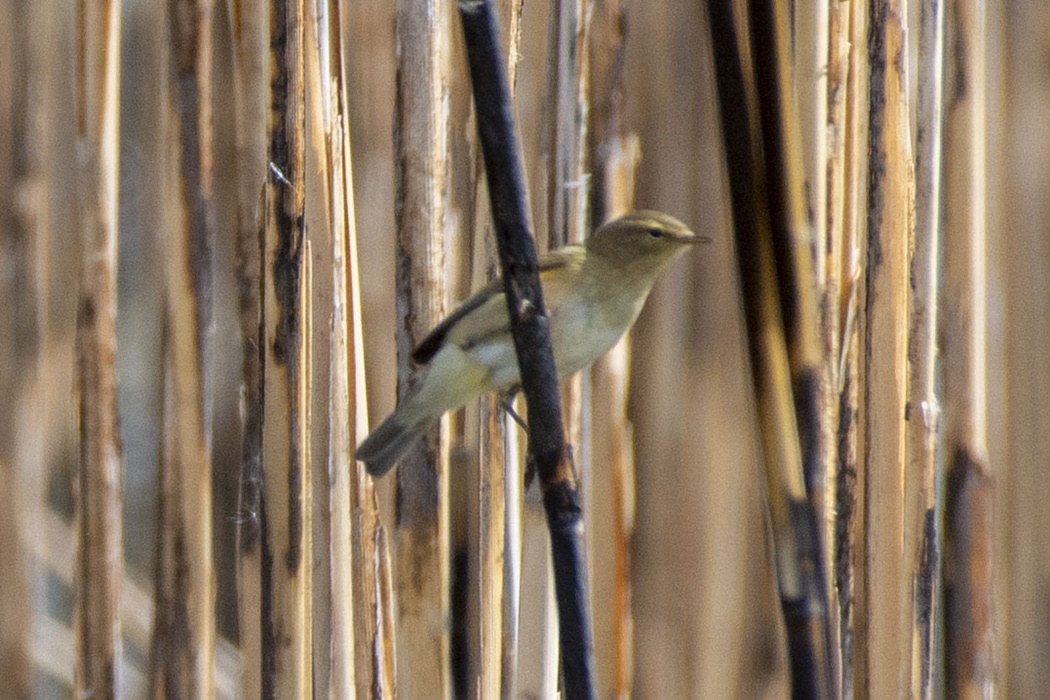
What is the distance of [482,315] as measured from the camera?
1062 mm

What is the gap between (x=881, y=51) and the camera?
109cm

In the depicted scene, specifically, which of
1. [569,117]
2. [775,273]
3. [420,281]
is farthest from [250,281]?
[775,273]

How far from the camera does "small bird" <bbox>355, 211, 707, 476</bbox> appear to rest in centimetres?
100

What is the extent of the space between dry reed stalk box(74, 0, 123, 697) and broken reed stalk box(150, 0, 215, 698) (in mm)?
46

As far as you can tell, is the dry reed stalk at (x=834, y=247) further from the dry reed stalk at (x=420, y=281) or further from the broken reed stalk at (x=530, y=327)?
the broken reed stalk at (x=530, y=327)

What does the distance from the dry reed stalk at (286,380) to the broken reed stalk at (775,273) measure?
654 millimetres

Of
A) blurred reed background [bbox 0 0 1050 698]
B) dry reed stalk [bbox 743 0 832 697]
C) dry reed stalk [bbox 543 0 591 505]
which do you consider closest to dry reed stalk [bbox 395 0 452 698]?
blurred reed background [bbox 0 0 1050 698]

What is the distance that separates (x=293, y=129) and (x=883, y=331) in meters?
0.53

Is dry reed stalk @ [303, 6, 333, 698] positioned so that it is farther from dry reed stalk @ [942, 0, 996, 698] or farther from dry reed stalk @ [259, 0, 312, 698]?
dry reed stalk @ [942, 0, 996, 698]

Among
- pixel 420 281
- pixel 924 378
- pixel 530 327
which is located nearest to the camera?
pixel 530 327

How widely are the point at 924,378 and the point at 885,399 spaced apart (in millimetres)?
64

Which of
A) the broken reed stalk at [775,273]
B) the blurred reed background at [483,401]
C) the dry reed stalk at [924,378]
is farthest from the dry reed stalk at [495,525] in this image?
the broken reed stalk at [775,273]

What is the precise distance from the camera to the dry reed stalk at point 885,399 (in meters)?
1.04

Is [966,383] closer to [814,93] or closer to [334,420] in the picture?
[814,93]
